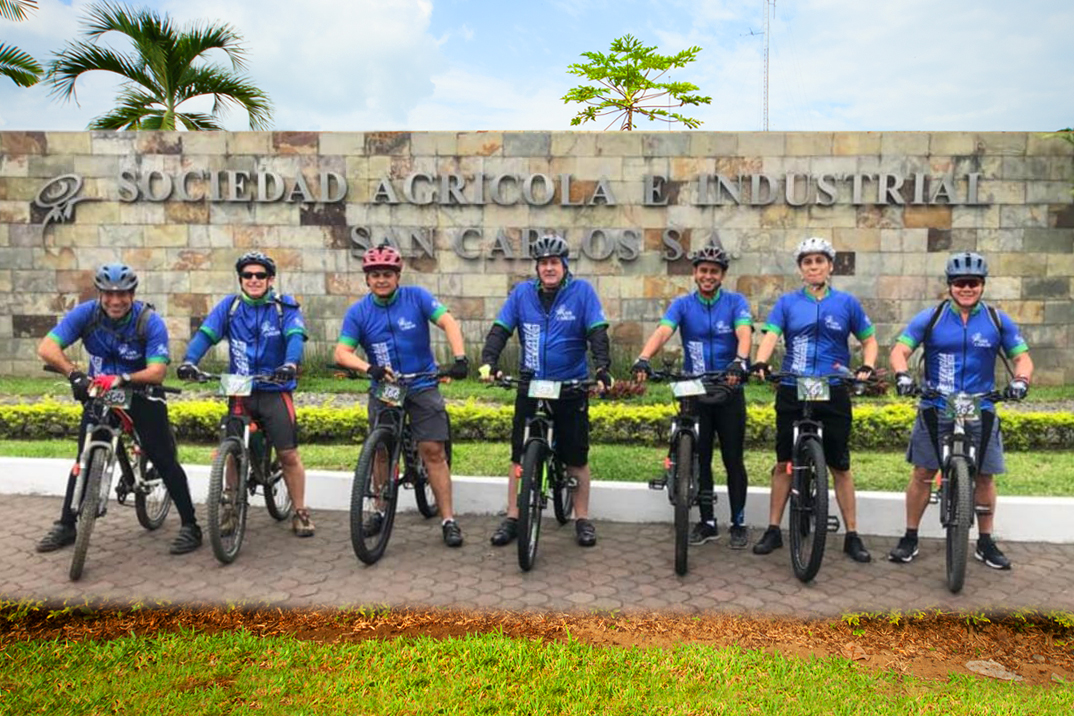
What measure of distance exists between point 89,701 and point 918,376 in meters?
10.4

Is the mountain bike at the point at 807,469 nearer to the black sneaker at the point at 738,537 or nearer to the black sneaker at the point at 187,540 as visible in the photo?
the black sneaker at the point at 738,537

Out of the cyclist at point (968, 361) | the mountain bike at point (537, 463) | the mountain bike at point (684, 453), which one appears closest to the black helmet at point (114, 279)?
the mountain bike at point (537, 463)

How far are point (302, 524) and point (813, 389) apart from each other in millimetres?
3441

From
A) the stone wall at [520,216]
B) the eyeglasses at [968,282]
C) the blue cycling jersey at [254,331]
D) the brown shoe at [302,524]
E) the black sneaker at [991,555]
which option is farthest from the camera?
the stone wall at [520,216]

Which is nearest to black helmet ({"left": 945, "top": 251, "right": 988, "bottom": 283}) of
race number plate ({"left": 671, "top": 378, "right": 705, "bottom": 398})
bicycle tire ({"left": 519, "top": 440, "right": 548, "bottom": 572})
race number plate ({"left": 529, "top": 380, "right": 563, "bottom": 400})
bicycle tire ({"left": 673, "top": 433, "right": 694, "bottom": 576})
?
race number plate ({"left": 671, "top": 378, "right": 705, "bottom": 398})

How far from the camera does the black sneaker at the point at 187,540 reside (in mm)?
5328

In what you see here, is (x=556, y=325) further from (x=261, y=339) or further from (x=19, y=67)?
(x=19, y=67)

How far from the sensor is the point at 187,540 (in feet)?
17.6

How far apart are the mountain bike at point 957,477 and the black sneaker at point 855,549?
0.49 metres

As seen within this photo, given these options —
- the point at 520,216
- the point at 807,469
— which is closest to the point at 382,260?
the point at 807,469

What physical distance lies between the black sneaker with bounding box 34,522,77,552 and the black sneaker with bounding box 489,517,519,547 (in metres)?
2.67

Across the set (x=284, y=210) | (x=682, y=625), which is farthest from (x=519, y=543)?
(x=284, y=210)

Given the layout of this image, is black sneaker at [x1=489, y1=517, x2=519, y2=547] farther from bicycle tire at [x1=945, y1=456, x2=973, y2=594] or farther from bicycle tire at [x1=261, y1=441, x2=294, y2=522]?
bicycle tire at [x1=945, y1=456, x2=973, y2=594]

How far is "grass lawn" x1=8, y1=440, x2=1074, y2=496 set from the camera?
21.6 feet
